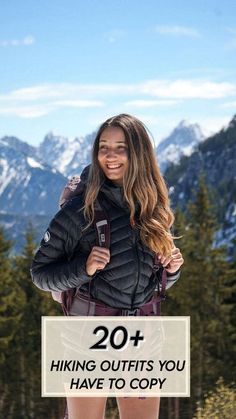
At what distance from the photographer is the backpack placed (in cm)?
348

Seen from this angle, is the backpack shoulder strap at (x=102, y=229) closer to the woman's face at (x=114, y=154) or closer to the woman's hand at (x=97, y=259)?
the woman's hand at (x=97, y=259)

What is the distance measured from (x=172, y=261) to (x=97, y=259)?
0.51 m

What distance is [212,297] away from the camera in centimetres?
4159

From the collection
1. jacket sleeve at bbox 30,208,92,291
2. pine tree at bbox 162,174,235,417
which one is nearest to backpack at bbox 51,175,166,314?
jacket sleeve at bbox 30,208,92,291

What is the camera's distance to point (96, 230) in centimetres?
350

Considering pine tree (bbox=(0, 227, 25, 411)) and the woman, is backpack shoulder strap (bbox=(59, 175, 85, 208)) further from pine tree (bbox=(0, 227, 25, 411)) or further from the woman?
pine tree (bbox=(0, 227, 25, 411))

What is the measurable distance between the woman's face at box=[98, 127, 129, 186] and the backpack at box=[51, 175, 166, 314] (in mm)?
171

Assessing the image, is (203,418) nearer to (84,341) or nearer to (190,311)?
(84,341)

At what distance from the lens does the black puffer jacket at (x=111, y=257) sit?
3.52 meters

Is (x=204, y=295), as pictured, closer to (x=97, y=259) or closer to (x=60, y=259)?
(x=60, y=259)

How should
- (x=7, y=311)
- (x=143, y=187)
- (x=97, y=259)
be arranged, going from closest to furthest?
(x=97, y=259) → (x=143, y=187) → (x=7, y=311)

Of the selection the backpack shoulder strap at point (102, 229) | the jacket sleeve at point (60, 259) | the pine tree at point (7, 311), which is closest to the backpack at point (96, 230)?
the backpack shoulder strap at point (102, 229)

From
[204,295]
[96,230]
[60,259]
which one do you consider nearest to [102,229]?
Answer: [96,230]

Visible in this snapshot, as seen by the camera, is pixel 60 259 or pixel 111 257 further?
pixel 60 259
